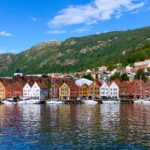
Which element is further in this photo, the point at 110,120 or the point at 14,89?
the point at 14,89

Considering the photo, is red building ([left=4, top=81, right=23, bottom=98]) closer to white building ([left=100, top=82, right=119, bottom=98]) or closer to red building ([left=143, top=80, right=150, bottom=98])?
white building ([left=100, top=82, right=119, bottom=98])

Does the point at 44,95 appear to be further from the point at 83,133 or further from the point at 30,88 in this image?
the point at 83,133

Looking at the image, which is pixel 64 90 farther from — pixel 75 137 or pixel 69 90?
pixel 75 137

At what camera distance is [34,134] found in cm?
5581

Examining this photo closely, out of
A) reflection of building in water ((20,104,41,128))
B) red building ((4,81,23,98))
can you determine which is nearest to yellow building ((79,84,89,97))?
red building ((4,81,23,98))

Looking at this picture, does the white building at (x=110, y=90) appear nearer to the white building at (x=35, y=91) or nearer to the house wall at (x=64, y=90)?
the house wall at (x=64, y=90)

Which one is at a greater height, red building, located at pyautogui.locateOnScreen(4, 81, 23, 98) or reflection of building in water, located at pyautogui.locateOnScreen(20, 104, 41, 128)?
red building, located at pyautogui.locateOnScreen(4, 81, 23, 98)

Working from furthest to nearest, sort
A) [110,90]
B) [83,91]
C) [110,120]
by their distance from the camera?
1. [83,91]
2. [110,90]
3. [110,120]

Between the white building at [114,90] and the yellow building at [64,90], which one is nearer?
the yellow building at [64,90]

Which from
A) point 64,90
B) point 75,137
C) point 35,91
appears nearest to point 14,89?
point 35,91

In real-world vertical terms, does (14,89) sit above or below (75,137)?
above

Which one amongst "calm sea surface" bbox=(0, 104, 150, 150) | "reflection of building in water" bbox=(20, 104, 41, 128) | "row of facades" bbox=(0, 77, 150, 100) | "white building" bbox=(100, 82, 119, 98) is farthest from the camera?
"white building" bbox=(100, 82, 119, 98)

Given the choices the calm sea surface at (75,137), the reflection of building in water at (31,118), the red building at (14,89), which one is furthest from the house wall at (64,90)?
the calm sea surface at (75,137)

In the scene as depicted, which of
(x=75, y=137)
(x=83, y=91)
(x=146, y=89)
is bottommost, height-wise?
(x=75, y=137)
